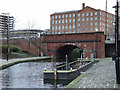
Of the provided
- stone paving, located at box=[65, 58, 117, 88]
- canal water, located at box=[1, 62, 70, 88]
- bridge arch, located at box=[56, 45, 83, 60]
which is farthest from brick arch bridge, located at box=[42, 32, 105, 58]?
stone paving, located at box=[65, 58, 117, 88]

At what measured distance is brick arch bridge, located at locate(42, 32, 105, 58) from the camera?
128ft

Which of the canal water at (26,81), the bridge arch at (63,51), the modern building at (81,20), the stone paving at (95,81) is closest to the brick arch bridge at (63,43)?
the bridge arch at (63,51)

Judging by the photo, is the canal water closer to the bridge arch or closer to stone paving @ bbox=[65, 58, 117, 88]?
stone paving @ bbox=[65, 58, 117, 88]

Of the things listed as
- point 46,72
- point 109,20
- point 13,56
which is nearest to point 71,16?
point 109,20

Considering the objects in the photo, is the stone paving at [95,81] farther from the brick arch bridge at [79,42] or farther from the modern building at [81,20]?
the modern building at [81,20]

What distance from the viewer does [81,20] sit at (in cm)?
9394

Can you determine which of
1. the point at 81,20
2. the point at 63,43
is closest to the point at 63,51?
the point at 63,43

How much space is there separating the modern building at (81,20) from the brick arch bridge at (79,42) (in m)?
43.5

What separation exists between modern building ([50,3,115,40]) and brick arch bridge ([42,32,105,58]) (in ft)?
143

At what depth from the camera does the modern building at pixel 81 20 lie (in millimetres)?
89438

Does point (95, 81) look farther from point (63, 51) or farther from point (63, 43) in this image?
point (63, 51)

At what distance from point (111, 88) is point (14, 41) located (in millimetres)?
38823

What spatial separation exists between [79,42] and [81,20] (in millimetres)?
54860

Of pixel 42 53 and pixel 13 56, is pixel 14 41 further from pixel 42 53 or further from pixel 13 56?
pixel 13 56
